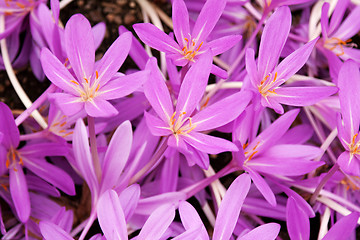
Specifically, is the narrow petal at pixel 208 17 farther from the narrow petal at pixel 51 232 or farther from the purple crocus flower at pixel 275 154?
the narrow petal at pixel 51 232

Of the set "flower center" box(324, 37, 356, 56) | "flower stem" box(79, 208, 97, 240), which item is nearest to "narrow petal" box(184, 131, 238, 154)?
"flower stem" box(79, 208, 97, 240)

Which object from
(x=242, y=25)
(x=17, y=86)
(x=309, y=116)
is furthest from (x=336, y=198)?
(x=17, y=86)

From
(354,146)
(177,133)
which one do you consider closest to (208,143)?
(177,133)

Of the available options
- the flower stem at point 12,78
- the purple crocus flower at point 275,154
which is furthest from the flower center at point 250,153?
the flower stem at point 12,78

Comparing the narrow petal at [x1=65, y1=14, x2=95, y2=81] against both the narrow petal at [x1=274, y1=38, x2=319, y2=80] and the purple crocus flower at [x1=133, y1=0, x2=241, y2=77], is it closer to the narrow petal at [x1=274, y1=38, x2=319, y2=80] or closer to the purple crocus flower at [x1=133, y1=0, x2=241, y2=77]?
the purple crocus flower at [x1=133, y1=0, x2=241, y2=77]

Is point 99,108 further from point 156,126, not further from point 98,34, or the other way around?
point 98,34
